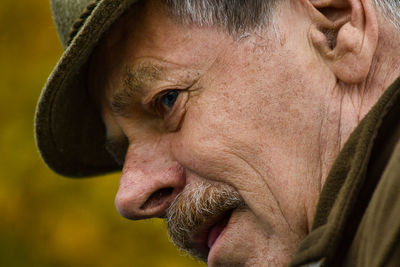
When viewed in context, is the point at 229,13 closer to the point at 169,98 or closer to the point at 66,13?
the point at 169,98

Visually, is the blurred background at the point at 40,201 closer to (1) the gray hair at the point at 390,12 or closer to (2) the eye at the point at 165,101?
(2) the eye at the point at 165,101

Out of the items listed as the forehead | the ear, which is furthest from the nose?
the ear

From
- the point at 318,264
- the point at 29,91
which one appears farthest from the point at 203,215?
the point at 29,91

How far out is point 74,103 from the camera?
9.26ft

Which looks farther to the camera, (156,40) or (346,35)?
(156,40)

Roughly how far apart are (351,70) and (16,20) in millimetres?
4418

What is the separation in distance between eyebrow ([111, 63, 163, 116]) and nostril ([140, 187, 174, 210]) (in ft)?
1.00

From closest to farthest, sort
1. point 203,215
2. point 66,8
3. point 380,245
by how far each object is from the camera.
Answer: point 380,245 < point 203,215 < point 66,8

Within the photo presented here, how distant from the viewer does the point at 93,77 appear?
2662mm

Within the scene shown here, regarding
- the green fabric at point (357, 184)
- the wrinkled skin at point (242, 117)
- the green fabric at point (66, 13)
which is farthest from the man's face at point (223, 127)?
the green fabric at point (357, 184)

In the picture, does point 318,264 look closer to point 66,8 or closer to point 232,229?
point 232,229

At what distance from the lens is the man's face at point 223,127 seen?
7.16 ft

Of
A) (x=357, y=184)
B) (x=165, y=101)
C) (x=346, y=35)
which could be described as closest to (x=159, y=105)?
(x=165, y=101)

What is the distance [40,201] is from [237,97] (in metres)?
4.00
